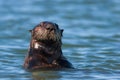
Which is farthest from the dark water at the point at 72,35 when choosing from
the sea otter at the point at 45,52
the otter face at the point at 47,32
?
the otter face at the point at 47,32

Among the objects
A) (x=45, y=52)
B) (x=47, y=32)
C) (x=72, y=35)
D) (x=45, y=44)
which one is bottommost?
(x=45, y=52)

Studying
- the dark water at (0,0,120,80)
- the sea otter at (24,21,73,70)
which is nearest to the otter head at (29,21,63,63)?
the sea otter at (24,21,73,70)

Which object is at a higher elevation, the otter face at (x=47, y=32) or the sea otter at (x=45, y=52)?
the otter face at (x=47, y=32)

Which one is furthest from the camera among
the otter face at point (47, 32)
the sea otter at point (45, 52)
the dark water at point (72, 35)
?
the dark water at point (72, 35)

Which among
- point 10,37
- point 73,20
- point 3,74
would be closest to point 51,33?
point 3,74

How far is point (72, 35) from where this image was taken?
20.0m

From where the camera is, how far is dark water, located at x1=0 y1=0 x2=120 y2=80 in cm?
1262

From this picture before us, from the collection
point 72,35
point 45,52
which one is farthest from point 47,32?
point 72,35

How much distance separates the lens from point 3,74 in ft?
41.0

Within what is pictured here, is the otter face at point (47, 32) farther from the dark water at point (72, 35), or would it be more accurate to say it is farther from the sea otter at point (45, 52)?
the dark water at point (72, 35)

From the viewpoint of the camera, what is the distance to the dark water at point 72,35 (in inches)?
497

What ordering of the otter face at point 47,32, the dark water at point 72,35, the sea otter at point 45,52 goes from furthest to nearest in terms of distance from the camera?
the dark water at point 72,35 → the sea otter at point 45,52 → the otter face at point 47,32

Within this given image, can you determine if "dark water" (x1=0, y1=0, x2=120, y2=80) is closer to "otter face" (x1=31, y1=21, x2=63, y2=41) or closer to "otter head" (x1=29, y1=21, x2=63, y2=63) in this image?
"otter head" (x1=29, y1=21, x2=63, y2=63)

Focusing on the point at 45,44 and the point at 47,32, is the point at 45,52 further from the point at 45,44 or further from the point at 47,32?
the point at 47,32
